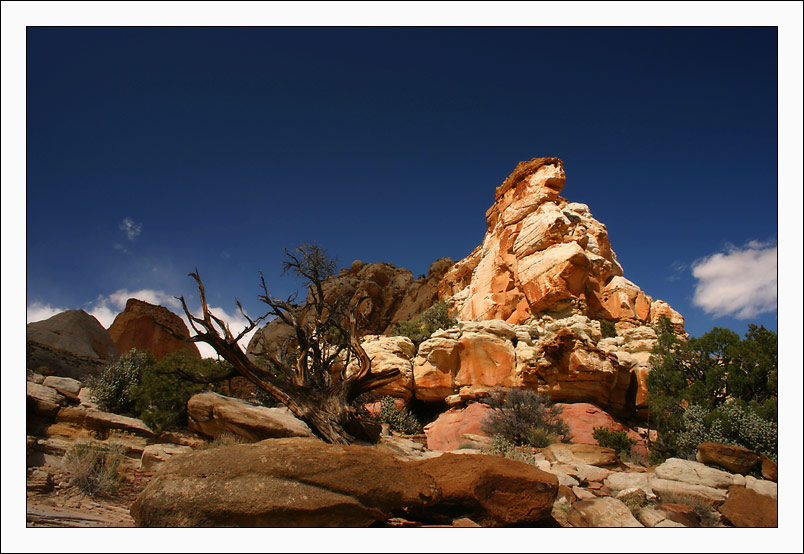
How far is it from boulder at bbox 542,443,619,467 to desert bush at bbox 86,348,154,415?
40.8 ft

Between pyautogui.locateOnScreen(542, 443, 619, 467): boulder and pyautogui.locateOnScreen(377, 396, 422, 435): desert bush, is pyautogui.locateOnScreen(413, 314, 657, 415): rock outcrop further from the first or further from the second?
pyautogui.locateOnScreen(542, 443, 619, 467): boulder

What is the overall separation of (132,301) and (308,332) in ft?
137

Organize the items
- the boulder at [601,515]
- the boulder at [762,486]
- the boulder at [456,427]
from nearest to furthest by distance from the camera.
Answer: the boulder at [601,515] → the boulder at [762,486] → the boulder at [456,427]

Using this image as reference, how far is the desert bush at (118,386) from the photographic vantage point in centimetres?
1244

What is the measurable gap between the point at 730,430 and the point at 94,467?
1485 centimetres

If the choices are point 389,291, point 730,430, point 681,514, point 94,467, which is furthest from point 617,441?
point 389,291

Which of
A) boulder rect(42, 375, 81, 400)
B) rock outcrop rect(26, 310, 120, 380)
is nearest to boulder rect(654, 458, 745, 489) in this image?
boulder rect(42, 375, 81, 400)

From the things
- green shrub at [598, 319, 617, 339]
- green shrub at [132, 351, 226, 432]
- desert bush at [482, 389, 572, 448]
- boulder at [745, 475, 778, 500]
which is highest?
green shrub at [598, 319, 617, 339]

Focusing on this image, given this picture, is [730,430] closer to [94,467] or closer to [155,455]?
[155,455]

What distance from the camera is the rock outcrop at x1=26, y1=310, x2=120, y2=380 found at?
18.5 metres

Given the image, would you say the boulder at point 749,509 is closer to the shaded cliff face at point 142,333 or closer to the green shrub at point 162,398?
the green shrub at point 162,398

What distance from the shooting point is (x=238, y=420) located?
10.8 metres

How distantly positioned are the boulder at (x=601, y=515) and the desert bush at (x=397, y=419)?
1188 centimetres

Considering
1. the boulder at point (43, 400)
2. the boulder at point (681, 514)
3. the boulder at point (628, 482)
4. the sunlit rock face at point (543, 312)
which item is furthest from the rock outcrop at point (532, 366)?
the boulder at point (43, 400)
